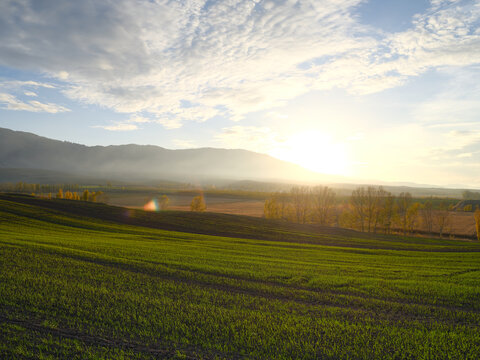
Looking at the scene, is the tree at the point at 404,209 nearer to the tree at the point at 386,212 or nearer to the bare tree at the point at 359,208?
the tree at the point at 386,212

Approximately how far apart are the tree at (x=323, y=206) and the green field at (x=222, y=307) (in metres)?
73.2

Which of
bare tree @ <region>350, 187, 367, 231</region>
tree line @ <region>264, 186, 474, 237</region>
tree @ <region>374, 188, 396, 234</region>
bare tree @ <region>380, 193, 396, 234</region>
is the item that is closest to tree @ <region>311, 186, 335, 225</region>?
tree line @ <region>264, 186, 474, 237</region>

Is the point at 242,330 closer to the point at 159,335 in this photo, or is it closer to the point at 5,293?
the point at 159,335

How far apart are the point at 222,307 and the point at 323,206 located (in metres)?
93.3

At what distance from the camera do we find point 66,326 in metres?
10.4

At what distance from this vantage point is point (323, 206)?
100 meters

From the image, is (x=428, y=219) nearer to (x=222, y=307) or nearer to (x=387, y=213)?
(x=387, y=213)

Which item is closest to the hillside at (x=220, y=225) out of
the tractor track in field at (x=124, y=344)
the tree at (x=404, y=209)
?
the tree at (x=404, y=209)

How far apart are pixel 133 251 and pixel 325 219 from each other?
84431 millimetres

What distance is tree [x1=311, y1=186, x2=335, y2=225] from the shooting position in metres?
97.1

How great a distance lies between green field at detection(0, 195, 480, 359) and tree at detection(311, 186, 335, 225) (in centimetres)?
7319

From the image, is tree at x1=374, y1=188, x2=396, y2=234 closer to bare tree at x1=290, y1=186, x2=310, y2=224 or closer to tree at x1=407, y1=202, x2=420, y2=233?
tree at x1=407, y1=202, x2=420, y2=233

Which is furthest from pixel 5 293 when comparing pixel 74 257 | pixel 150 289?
pixel 74 257

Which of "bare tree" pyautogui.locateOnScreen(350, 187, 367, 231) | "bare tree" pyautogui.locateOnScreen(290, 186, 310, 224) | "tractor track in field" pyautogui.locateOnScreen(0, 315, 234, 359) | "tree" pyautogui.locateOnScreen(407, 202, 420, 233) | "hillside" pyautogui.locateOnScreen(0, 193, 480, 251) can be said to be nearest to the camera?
"tractor track in field" pyautogui.locateOnScreen(0, 315, 234, 359)
